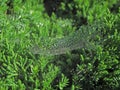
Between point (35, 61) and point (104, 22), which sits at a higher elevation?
point (104, 22)

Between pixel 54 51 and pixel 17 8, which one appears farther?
pixel 17 8

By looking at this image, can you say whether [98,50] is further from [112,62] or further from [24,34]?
[24,34]

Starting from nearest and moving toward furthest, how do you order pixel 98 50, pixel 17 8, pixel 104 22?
pixel 98 50, pixel 104 22, pixel 17 8

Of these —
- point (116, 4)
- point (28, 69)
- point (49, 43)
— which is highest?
point (116, 4)

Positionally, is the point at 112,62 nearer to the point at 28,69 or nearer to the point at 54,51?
the point at 54,51

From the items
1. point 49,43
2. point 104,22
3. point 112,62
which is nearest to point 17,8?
point 49,43

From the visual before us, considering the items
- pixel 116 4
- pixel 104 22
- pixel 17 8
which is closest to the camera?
pixel 104 22
